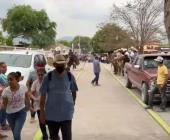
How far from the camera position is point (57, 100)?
22.5 feet

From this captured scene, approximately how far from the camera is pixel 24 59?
17.5m

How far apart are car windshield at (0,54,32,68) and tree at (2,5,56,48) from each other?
54.2 meters

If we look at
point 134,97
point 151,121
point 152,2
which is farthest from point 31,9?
point 151,121

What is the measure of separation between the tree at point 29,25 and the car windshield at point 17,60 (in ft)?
178

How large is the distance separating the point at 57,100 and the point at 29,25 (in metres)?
67.8

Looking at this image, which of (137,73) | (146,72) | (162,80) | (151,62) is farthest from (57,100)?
(137,73)

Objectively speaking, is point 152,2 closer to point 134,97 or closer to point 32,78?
point 134,97

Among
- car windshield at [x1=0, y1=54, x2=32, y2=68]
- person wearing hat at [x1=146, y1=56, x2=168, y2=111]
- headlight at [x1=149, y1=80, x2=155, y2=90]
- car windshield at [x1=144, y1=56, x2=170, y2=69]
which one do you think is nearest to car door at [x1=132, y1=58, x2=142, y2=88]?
car windshield at [x1=144, y1=56, x2=170, y2=69]

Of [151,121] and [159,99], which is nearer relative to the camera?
[151,121]

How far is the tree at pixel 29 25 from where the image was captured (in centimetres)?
7331

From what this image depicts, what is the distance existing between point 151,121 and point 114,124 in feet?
3.78

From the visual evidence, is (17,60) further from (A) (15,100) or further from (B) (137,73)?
(A) (15,100)

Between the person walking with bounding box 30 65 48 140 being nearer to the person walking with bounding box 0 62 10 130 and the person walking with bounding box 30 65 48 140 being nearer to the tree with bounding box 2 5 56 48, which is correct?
the person walking with bounding box 0 62 10 130

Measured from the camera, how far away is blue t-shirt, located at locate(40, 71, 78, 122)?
684 cm
